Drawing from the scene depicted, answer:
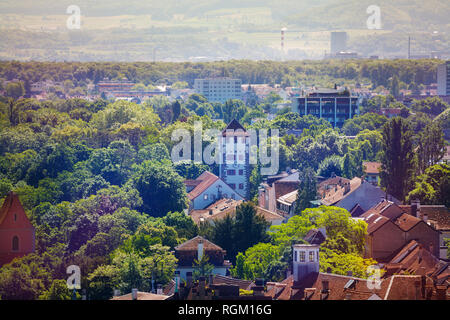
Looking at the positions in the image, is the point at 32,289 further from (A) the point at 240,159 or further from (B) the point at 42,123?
(B) the point at 42,123

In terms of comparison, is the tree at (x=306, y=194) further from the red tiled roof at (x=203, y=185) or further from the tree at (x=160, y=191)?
Answer: the red tiled roof at (x=203, y=185)

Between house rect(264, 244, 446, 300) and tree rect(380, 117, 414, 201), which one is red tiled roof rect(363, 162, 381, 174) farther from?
house rect(264, 244, 446, 300)

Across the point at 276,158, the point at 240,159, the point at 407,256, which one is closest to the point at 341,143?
the point at 276,158

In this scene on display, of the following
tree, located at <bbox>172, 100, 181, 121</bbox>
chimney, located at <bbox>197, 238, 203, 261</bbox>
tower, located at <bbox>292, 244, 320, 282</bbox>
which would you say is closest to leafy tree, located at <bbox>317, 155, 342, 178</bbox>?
chimney, located at <bbox>197, 238, 203, 261</bbox>

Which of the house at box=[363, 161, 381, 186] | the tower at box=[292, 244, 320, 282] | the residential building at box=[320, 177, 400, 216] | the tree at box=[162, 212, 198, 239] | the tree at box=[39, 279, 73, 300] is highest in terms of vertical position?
the tower at box=[292, 244, 320, 282]

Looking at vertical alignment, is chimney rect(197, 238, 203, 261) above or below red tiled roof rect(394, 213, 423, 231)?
below
